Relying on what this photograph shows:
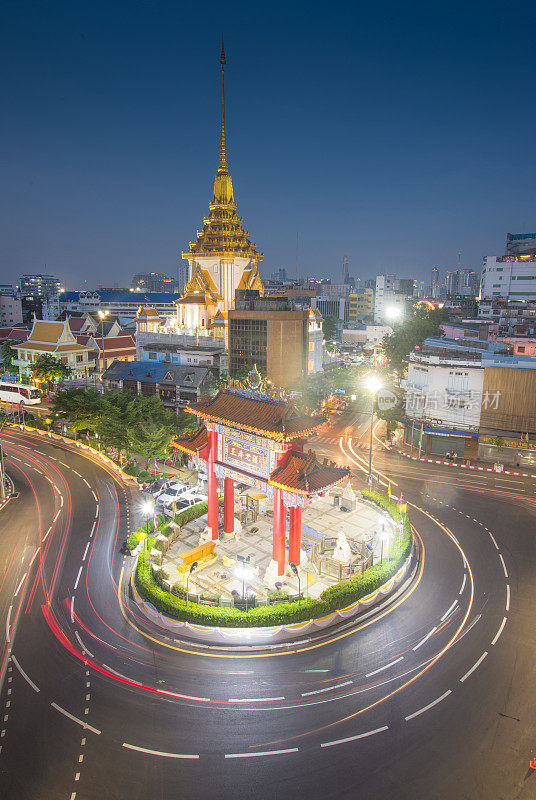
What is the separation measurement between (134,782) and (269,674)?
22.1ft

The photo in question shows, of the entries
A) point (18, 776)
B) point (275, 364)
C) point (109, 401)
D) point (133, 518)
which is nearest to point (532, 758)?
point (18, 776)

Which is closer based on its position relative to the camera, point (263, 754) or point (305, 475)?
point (263, 754)

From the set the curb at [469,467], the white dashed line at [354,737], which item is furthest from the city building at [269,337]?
the white dashed line at [354,737]

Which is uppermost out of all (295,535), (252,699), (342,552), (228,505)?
(228,505)

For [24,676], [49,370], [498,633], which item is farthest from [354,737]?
[49,370]

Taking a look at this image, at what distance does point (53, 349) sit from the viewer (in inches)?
3211

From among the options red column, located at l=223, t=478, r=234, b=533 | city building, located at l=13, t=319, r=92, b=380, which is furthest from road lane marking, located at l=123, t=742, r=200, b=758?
city building, located at l=13, t=319, r=92, b=380

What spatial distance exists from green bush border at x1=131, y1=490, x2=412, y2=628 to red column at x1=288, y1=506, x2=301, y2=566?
2.93 meters

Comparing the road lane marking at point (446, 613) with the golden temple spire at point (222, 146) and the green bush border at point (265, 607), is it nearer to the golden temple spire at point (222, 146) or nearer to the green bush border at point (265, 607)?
the green bush border at point (265, 607)

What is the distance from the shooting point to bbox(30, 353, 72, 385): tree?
7431 cm

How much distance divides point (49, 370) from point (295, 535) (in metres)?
60.6

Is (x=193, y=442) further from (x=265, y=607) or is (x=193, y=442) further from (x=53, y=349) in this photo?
(x=53, y=349)

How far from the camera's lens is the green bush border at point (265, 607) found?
2295 cm

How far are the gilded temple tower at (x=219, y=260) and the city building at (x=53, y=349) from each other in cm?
1987
